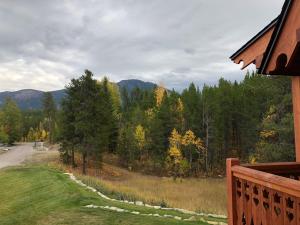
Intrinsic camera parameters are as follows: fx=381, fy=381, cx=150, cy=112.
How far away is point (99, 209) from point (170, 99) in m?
53.0

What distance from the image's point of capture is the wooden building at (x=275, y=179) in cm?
411

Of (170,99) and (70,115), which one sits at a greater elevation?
(170,99)

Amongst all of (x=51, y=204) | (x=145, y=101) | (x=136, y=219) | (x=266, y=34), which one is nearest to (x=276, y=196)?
(x=266, y=34)

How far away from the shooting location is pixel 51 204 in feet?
49.4

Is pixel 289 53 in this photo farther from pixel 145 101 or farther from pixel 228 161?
pixel 145 101

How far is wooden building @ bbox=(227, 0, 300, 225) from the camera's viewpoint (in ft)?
13.5

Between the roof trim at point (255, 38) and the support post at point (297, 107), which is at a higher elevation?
the roof trim at point (255, 38)

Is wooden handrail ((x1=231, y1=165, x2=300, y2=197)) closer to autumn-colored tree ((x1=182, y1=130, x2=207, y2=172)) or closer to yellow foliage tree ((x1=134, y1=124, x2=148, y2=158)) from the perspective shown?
autumn-colored tree ((x1=182, y1=130, x2=207, y2=172))

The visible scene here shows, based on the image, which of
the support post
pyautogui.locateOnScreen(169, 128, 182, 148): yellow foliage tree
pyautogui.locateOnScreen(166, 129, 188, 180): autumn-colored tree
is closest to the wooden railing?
the support post

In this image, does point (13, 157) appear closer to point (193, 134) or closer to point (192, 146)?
point (193, 134)

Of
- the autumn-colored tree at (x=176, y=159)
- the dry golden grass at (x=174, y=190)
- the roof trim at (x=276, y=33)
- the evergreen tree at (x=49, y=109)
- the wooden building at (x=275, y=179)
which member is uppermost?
the evergreen tree at (x=49, y=109)

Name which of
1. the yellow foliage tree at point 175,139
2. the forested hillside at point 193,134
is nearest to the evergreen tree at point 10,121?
the forested hillside at point 193,134

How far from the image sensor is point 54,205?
1473 cm

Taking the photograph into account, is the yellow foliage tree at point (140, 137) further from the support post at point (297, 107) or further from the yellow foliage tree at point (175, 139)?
the support post at point (297, 107)
